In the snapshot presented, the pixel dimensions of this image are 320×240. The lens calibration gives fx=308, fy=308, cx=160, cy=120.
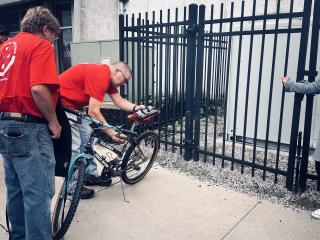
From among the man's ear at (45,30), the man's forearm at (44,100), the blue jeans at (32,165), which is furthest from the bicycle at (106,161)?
the man's ear at (45,30)

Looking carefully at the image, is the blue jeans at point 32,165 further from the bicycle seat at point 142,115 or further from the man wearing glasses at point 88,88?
the bicycle seat at point 142,115

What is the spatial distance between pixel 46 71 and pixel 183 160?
10.6 ft

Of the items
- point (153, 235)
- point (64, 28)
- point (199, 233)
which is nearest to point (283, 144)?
point (199, 233)

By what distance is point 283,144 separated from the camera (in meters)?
5.16

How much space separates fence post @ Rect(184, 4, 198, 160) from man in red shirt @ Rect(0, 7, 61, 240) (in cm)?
257

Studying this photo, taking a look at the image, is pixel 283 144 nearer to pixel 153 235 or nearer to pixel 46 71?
pixel 153 235

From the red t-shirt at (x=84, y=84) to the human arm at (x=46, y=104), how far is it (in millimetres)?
1035

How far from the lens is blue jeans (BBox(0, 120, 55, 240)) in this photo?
7.34 ft

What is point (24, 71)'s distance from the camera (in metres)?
2.16

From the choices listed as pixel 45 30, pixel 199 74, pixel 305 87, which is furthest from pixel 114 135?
pixel 305 87

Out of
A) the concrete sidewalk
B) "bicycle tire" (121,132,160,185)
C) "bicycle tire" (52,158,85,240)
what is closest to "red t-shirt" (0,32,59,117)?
"bicycle tire" (52,158,85,240)

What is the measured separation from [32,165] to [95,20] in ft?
26.7

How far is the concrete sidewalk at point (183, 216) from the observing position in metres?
3.02

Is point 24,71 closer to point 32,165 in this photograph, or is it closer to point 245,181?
point 32,165
